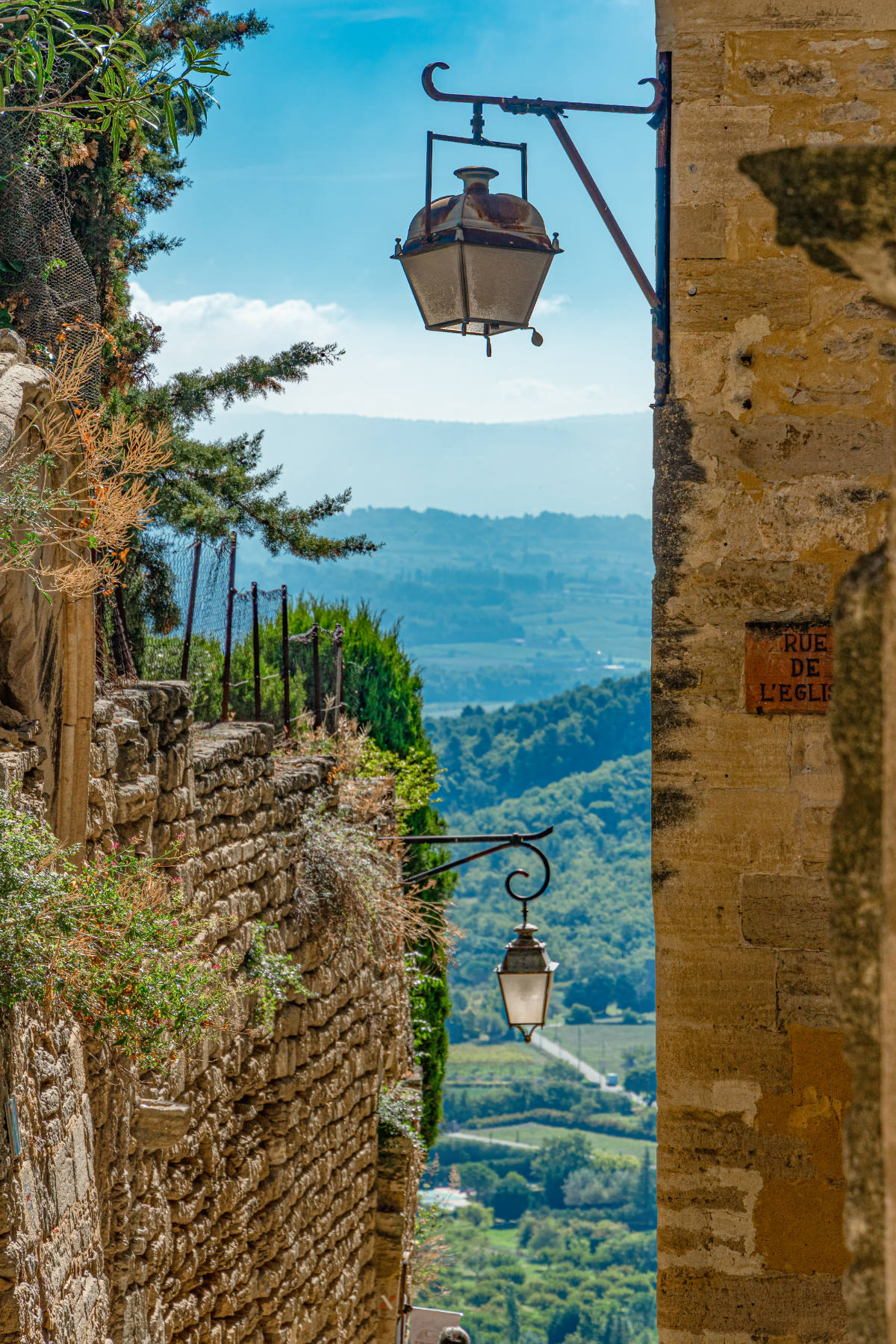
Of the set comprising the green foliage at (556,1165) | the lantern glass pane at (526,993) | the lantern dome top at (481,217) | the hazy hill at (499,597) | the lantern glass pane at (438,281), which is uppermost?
the hazy hill at (499,597)

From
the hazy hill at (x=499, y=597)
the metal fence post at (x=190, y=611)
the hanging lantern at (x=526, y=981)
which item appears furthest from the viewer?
the hazy hill at (x=499, y=597)

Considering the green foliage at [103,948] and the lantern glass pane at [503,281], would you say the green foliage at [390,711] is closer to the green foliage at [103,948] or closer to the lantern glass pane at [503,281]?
the green foliage at [103,948]

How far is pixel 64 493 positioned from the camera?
3.89 m

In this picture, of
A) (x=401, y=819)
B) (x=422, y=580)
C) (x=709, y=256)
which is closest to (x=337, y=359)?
(x=401, y=819)

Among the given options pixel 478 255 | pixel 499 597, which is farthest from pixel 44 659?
pixel 499 597

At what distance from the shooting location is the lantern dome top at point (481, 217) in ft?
13.3

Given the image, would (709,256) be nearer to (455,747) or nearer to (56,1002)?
(56,1002)

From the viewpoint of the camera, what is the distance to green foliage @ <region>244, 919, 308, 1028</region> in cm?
576

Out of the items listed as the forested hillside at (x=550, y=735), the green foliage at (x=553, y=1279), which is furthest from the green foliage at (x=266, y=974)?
the forested hillside at (x=550, y=735)

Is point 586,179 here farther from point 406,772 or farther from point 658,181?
point 406,772

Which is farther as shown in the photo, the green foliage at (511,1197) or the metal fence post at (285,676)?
the green foliage at (511,1197)

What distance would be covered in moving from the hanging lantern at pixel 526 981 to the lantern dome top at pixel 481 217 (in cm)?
361

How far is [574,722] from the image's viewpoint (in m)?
62.0

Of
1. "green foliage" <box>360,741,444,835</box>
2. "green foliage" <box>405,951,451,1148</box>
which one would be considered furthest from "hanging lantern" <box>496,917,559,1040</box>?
"green foliage" <box>405,951,451,1148</box>
